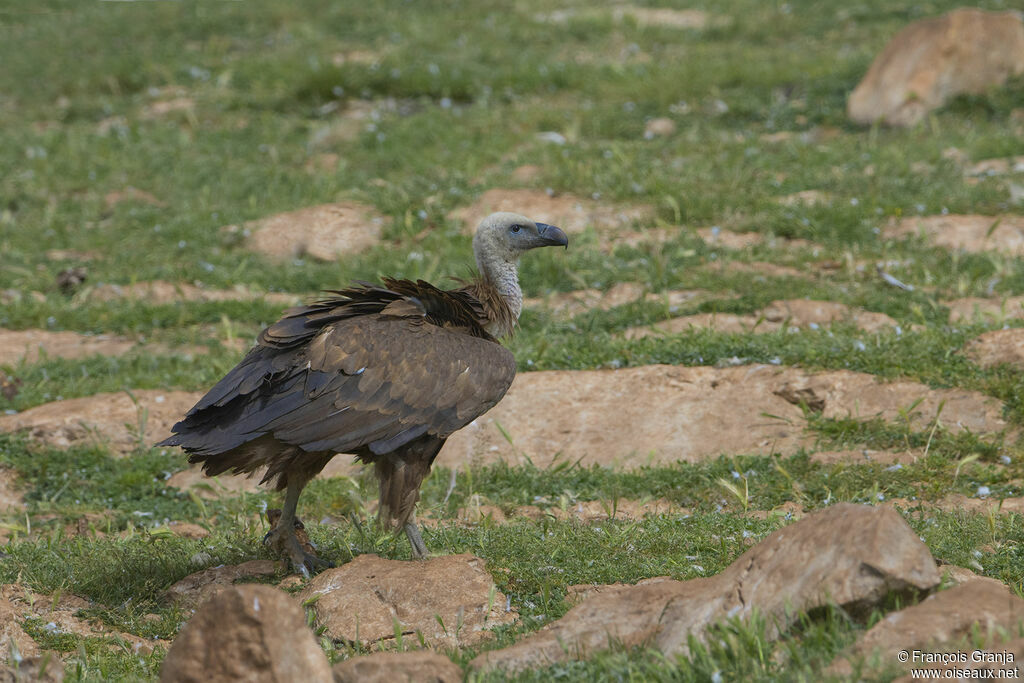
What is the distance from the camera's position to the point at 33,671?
13.9 feet

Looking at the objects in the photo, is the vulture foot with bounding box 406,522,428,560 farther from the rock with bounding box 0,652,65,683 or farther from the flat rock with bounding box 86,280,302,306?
the flat rock with bounding box 86,280,302,306

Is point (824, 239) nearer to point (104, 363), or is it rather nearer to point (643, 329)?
point (643, 329)

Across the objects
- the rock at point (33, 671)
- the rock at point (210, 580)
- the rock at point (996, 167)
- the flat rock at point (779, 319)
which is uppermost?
the rock at point (33, 671)

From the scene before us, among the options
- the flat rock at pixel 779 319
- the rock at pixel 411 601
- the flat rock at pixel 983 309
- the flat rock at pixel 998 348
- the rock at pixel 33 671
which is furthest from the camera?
the flat rock at pixel 779 319

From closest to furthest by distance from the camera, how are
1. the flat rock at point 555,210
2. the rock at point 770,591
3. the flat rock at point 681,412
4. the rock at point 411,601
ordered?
the rock at point 770,591, the rock at point 411,601, the flat rock at point 681,412, the flat rock at point 555,210

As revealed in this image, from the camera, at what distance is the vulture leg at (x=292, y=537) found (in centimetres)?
574

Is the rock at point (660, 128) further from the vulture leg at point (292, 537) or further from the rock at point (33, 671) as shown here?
the rock at point (33, 671)

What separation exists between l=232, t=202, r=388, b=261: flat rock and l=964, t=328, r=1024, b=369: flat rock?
209 inches

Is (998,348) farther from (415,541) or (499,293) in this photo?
(415,541)

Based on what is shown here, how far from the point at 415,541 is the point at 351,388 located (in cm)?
82

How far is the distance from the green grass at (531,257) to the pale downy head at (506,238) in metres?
1.37

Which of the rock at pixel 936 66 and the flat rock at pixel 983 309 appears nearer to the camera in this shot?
the flat rock at pixel 983 309

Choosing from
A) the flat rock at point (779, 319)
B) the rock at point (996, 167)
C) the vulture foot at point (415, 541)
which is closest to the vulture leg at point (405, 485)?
the vulture foot at point (415, 541)

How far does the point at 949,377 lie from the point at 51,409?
5.94m
